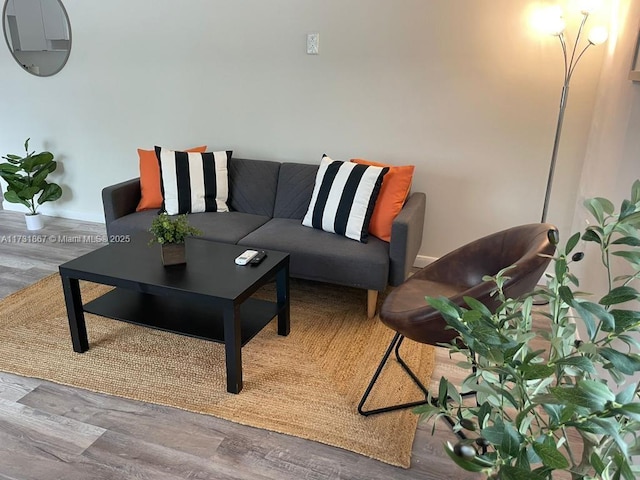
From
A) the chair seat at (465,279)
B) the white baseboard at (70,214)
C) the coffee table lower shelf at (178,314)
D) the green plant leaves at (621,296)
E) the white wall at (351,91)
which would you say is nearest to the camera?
the green plant leaves at (621,296)

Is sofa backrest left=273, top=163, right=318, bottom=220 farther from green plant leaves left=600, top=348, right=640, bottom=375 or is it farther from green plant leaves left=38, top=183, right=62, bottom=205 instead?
green plant leaves left=600, top=348, right=640, bottom=375

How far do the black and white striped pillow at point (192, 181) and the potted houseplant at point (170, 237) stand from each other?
102 cm

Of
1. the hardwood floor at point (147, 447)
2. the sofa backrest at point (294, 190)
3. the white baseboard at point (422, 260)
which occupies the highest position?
the sofa backrest at point (294, 190)

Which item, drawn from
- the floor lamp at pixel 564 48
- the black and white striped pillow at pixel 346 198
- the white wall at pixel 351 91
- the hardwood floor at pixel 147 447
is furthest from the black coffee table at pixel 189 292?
the floor lamp at pixel 564 48

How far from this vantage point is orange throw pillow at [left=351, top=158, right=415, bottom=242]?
9.19 feet

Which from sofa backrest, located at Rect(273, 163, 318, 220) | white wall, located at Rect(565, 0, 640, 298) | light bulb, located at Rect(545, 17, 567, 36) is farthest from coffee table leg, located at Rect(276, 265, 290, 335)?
light bulb, located at Rect(545, 17, 567, 36)

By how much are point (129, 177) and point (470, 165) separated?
282 centimetres

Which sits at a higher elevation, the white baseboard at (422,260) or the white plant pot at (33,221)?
the white plant pot at (33,221)

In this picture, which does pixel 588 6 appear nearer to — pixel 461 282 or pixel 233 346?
pixel 461 282

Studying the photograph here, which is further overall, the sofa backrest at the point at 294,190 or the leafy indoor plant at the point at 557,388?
the sofa backrest at the point at 294,190

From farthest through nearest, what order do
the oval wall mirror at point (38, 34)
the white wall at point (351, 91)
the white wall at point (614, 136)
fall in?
the oval wall mirror at point (38, 34) < the white wall at point (351, 91) < the white wall at point (614, 136)

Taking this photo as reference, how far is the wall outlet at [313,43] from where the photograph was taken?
3195mm

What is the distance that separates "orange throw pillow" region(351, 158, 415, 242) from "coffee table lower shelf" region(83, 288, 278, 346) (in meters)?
0.81

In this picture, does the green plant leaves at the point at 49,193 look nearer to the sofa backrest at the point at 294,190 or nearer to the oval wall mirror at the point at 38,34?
the oval wall mirror at the point at 38,34
